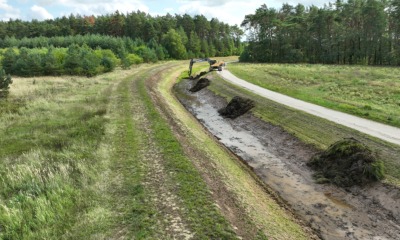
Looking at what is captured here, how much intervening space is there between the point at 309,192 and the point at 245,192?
3.11m

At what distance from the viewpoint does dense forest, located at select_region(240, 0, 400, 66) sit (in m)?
76.2

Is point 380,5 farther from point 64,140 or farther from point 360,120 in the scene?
point 64,140

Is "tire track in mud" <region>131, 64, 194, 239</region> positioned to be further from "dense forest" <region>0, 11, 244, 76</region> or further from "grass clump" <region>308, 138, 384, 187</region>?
"dense forest" <region>0, 11, 244, 76</region>

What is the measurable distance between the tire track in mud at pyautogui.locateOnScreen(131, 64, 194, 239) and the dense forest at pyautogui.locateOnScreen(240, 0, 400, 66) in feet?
247

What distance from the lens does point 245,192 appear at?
504 inches

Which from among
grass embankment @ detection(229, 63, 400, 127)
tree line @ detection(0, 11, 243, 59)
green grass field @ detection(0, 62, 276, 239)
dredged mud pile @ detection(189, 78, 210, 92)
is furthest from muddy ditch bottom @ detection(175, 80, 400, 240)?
tree line @ detection(0, 11, 243, 59)

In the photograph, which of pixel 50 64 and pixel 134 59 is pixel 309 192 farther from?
pixel 134 59

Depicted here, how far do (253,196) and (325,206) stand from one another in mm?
2847

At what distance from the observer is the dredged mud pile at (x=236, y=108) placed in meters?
27.6

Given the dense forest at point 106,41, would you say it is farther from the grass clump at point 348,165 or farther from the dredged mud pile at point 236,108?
the grass clump at point 348,165

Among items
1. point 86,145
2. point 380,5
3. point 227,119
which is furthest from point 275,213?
point 380,5

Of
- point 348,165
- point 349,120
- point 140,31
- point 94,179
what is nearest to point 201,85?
point 349,120

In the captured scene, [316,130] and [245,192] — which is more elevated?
[245,192]

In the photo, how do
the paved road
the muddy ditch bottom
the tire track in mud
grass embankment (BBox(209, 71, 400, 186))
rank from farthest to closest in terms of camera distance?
the paved road → grass embankment (BBox(209, 71, 400, 186)) → the muddy ditch bottom → the tire track in mud
